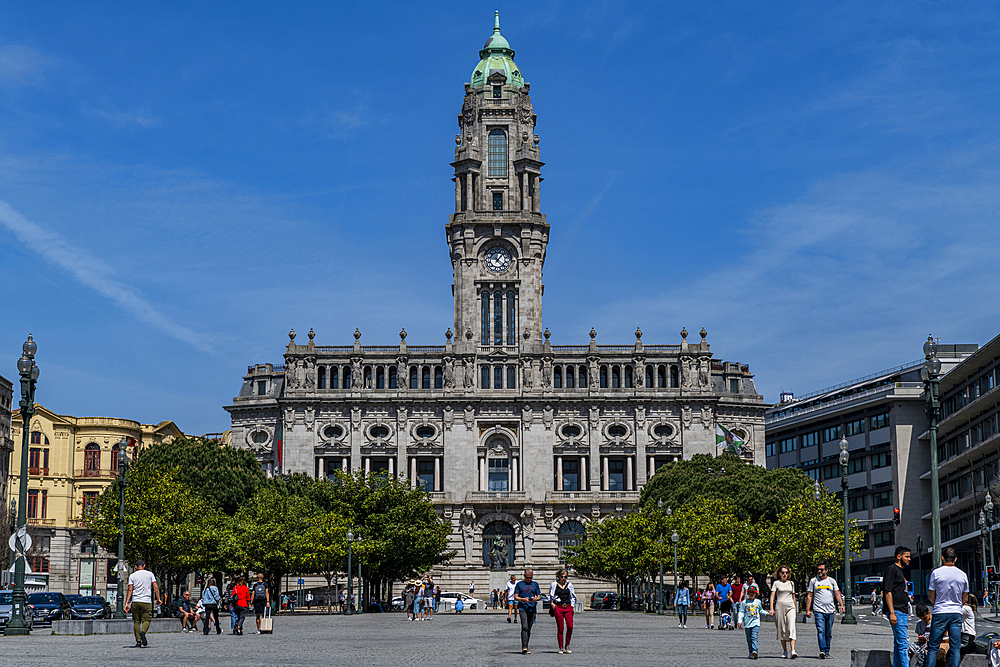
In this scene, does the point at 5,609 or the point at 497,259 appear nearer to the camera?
the point at 5,609

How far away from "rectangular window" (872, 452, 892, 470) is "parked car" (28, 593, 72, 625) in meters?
77.4

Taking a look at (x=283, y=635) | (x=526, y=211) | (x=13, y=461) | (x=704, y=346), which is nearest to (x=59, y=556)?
(x=13, y=461)

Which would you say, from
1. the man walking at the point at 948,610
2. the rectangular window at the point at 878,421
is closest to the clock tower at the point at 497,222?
the rectangular window at the point at 878,421

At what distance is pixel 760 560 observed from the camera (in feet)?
230

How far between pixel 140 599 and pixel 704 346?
8671cm

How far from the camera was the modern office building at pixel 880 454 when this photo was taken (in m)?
111

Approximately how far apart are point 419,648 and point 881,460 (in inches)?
3690

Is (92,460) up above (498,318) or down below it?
below

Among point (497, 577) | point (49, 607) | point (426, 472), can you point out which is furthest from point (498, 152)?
point (49, 607)

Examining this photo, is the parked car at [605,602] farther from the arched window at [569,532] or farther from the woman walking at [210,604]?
the woman walking at [210,604]

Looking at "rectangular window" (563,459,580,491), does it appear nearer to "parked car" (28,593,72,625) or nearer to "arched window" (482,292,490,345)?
"arched window" (482,292,490,345)

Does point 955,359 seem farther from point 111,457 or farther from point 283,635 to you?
point 283,635

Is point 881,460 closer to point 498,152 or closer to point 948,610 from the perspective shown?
point 498,152

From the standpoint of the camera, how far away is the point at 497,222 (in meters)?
116
